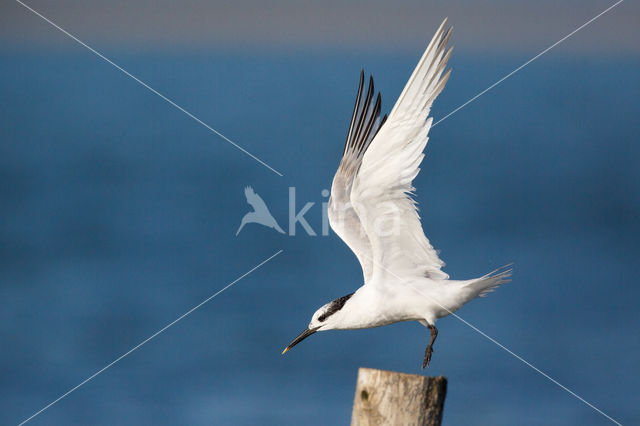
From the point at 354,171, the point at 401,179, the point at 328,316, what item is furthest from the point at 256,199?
the point at 401,179

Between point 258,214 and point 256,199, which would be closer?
point 256,199

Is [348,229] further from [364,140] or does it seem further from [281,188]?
[281,188]

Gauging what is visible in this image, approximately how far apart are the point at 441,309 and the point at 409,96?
142 cm

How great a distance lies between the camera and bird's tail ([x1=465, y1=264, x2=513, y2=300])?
509 cm

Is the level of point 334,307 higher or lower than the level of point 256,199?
lower

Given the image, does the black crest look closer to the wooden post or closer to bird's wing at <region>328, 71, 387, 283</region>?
bird's wing at <region>328, 71, 387, 283</region>

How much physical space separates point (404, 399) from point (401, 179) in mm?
1749

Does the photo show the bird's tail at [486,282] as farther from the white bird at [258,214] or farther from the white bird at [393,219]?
the white bird at [258,214]

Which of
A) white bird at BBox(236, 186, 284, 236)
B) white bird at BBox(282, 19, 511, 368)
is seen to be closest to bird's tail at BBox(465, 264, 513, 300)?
white bird at BBox(282, 19, 511, 368)

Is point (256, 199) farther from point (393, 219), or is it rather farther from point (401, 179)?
point (401, 179)

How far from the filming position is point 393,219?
5.18 m

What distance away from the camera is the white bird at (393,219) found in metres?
4.79

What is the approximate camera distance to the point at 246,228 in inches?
719

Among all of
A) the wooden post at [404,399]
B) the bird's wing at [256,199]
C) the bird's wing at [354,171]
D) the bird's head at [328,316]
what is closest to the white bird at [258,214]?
the bird's wing at [256,199]
